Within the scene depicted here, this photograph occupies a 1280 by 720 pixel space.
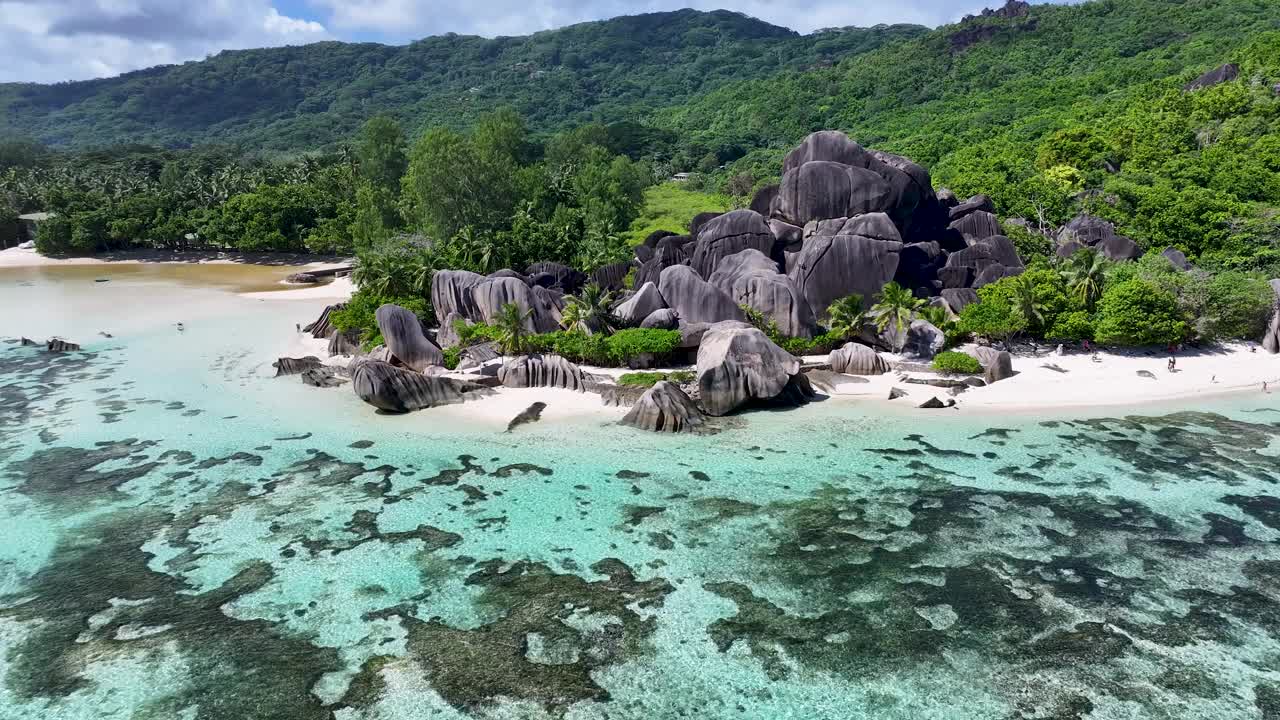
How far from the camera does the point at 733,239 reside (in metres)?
43.1

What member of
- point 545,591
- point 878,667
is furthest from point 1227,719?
point 545,591

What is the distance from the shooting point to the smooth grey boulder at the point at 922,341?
35.3 metres

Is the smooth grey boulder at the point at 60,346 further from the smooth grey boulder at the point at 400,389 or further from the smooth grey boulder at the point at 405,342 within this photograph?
the smooth grey boulder at the point at 400,389

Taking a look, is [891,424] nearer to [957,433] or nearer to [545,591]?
[957,433]

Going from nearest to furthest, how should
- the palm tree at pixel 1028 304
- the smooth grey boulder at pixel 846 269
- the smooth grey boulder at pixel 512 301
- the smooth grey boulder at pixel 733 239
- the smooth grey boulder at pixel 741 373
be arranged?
the smooth grey boulder at pixel 741 373, the palm tree at pixel 1028 304, the smooth grey boulder at pixel 512 301, the smooth grey boulder at pixel 846 269, the smooth grey boulder at pixel 733 239

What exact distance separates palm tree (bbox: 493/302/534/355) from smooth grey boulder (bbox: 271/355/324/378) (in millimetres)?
10346

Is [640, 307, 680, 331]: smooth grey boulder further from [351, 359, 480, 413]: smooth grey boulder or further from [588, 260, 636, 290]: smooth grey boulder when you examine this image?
[588, 260, 636, 290]: smooth grey boulder

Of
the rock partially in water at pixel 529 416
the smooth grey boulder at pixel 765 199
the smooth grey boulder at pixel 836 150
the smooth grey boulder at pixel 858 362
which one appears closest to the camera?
the rock partially in water at pixel 529 416

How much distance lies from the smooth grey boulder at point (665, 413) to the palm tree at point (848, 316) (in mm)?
A: 11440

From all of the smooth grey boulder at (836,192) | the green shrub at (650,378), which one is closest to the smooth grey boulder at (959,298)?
the smooth grey boulder at (836,192)

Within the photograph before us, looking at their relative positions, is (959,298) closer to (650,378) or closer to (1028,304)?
(1028,304)

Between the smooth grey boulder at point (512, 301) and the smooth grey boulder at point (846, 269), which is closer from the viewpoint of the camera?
the smooth grey boulder at point (512, 301)

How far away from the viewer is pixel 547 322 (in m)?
38.3

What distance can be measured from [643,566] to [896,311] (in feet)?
71.5
